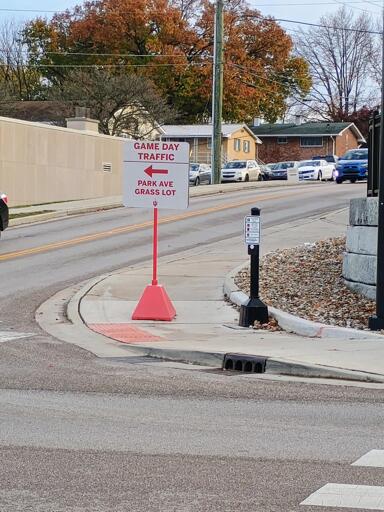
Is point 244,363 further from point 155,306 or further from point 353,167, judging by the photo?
point 353,167

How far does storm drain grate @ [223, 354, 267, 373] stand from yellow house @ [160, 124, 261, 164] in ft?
202

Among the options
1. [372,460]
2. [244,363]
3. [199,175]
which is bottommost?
[244,363]

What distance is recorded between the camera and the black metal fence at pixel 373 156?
14353mm

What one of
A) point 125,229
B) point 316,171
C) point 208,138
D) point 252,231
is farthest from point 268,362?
point 208,138

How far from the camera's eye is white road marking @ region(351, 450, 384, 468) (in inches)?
248

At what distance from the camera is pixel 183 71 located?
73500 millimetres

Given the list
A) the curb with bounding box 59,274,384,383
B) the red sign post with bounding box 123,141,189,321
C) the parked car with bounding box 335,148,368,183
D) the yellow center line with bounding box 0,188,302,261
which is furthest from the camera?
the parked car with bounding box 335,148,368,183

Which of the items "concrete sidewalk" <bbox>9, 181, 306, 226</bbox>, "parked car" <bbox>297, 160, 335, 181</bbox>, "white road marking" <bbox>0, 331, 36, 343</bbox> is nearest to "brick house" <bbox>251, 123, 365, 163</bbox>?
"parked car" <bbox>297, 160, 335, 181</bbox>

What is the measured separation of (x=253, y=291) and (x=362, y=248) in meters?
2.33

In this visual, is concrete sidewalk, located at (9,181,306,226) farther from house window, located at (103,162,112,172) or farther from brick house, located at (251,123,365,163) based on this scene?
brick house, located at (251,123,365,163)

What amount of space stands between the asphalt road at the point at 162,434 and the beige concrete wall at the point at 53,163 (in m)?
20.9

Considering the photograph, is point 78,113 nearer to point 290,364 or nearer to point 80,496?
point 290,364

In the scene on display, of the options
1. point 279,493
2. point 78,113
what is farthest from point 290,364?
point 78,113

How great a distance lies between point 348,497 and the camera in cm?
557
